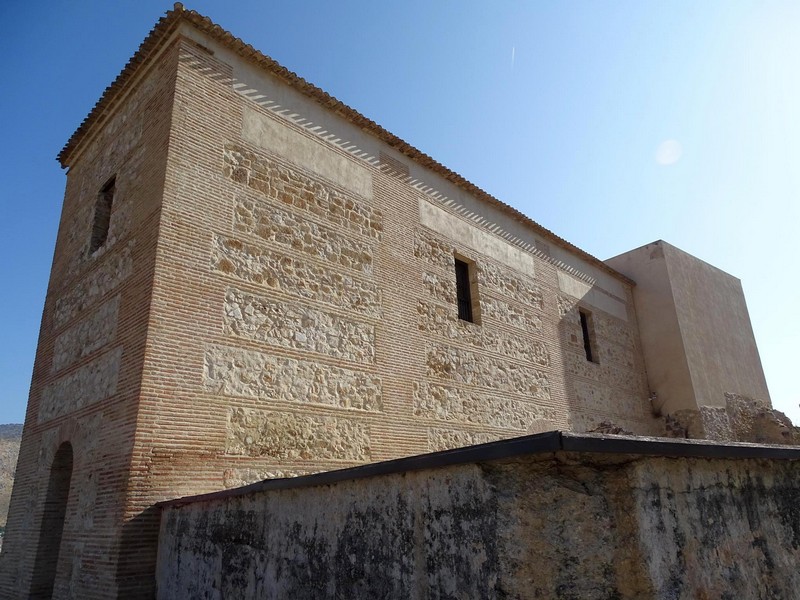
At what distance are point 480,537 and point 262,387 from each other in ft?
14.2

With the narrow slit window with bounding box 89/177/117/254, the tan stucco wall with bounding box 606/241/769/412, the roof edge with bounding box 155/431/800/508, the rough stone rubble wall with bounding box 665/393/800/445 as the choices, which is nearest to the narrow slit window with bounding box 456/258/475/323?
the narrow slit window with bounding box 89/177/117/254

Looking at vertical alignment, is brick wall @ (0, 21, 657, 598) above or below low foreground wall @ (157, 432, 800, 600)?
above

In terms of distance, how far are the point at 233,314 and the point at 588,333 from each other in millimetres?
8968

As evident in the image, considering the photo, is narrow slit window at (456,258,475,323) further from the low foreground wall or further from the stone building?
the low foreground wall

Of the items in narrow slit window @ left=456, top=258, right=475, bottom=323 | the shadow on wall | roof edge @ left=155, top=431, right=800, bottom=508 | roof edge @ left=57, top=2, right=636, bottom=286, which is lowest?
the shadow on wall

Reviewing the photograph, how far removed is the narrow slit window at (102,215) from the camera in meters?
7.54

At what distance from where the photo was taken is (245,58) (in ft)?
23.5

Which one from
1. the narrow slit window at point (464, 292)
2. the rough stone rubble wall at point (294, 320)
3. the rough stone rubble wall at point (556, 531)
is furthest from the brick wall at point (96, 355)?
the narrow slit window at point (464, 292)

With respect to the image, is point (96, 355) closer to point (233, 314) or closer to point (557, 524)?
point (233, 314)

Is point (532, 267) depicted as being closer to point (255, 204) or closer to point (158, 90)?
point (255, 204)

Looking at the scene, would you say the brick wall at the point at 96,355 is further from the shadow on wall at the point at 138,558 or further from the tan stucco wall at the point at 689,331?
the tan stucco wall at the point at 689,331

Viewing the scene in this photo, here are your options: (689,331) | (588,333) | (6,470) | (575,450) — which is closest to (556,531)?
(575,450)

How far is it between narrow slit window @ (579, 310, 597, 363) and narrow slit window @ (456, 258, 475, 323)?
13.0 ft

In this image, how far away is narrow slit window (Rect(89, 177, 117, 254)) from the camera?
754 cm
